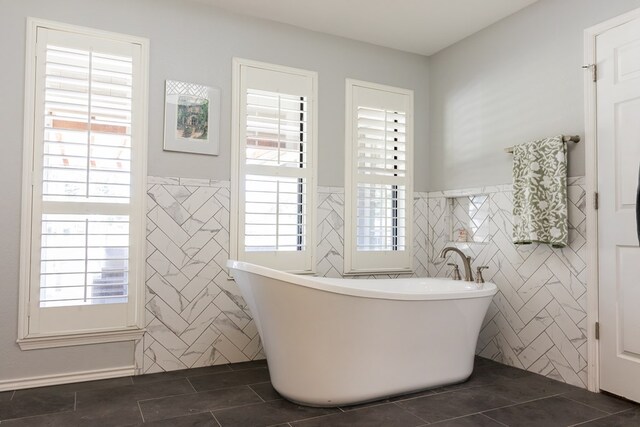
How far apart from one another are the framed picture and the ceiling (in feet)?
2.10

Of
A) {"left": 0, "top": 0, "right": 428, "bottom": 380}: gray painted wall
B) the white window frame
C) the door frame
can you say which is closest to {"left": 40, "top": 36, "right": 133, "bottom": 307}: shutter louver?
the white window frame

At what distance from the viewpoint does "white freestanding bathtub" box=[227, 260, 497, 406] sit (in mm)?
2324

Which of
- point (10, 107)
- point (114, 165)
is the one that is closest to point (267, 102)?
point (114, 165)

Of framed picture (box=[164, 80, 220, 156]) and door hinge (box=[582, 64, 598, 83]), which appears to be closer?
door hinge (box=[582, 64, 598, 83])

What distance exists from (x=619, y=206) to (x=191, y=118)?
268cm

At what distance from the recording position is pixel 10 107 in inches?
107

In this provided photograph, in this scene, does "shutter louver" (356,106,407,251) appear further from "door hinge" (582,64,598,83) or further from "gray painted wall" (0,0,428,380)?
"door hinge" (582,64,598,83)

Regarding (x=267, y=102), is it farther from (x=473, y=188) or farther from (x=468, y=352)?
(x=468, y=352)

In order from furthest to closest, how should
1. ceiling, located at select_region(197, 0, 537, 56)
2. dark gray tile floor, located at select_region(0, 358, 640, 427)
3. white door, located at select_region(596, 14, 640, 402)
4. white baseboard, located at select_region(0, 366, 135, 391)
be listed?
1. ceiling, located at select_region(197, 0, 537, 56)
2. white baseboard, located at select_region(0, 366, 135, 391)
3. white door, located at select_region(596, 14, 640, 402)
4. dark gray tile floor, located at select_region(0, 358, 640, 427)

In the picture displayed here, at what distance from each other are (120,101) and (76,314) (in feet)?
4.39

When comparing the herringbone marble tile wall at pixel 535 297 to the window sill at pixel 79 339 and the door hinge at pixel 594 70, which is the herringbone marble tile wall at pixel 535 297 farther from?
the window sill at pixel 79 339

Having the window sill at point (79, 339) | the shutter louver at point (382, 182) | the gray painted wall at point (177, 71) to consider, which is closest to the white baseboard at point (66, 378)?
the gray painted wall at point (177, 71)

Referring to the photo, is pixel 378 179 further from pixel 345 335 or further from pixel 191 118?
pixel 345 335

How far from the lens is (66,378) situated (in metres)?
2.81
